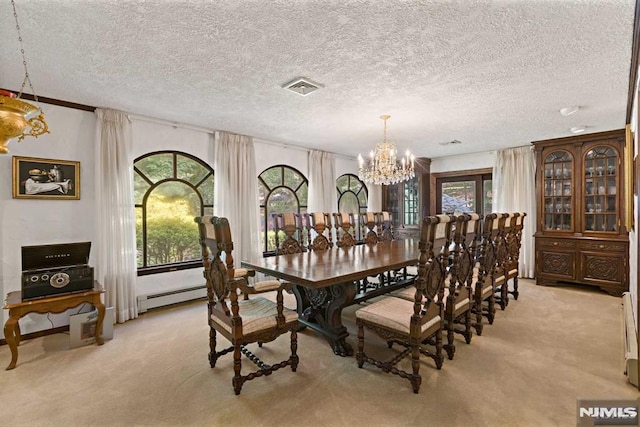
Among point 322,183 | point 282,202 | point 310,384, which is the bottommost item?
point 310,384

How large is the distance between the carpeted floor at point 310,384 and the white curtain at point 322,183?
3121mm

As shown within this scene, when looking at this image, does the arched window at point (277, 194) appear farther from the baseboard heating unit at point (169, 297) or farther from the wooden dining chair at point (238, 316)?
the wooden dining chair at point (238, 316)

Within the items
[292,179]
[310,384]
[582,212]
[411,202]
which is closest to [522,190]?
[582,212]

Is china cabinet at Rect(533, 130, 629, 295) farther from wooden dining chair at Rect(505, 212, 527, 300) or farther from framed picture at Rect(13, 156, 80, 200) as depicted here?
framed picture at Rect(13, 156, 80, 200)

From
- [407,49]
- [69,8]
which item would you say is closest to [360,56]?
[407,49]

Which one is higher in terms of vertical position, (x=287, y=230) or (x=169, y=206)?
(x=169, y=206)

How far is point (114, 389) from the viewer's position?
211 centimetres

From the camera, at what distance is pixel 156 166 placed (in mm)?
4023

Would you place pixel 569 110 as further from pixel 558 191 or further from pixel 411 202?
pixel 411 202

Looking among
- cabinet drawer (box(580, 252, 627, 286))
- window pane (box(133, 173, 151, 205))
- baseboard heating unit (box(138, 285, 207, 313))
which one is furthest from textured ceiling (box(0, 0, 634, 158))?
baseboard heating unit (box(138, 285, 207, 313))

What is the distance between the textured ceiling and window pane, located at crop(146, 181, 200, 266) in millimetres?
1077

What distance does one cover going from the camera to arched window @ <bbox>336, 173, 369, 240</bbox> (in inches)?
270

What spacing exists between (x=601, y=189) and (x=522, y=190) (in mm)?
1127

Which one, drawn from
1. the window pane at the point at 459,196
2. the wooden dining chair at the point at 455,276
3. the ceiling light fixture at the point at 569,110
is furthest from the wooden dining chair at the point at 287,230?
the window pane at the point at 459,196
